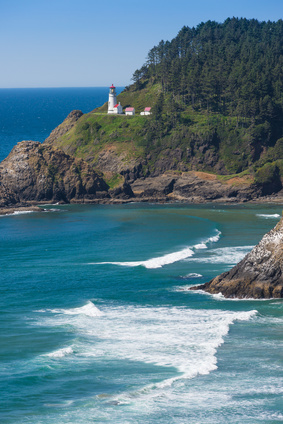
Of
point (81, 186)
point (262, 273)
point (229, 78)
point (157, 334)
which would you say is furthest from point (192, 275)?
point (229, 78)

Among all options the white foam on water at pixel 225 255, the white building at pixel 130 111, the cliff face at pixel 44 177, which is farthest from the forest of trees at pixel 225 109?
the white foam on water at pixel 225 255

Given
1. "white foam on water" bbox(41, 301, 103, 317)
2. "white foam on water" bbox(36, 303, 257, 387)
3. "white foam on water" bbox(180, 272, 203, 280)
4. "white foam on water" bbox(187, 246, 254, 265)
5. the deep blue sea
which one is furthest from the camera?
"white foam on water" bbox(187, 246, 254, 265)

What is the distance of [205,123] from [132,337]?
317 ft

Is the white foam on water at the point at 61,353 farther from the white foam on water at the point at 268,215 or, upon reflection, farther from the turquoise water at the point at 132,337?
the white foam on water at the point at 268,215

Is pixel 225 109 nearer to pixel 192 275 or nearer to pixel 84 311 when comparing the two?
pixel 192 275

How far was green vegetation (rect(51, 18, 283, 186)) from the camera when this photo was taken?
126 meters

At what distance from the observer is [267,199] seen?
11362 cm

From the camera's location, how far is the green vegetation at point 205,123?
126m

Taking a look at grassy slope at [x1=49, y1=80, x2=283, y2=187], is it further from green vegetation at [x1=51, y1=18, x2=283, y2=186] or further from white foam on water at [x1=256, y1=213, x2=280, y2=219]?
white foam on water at [x1=256, y1=213, x2=280, y2=219]

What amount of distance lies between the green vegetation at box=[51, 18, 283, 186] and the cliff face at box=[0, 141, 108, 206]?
256 inches

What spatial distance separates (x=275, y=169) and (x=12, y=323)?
262 feet

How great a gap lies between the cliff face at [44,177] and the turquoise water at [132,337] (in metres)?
35.5

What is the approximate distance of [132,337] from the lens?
136 ft

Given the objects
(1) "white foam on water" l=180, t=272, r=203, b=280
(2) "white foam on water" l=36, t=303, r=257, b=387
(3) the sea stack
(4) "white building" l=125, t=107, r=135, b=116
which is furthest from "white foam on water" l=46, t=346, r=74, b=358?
(4) "white building" l=125, t=107, r=135, b=116
